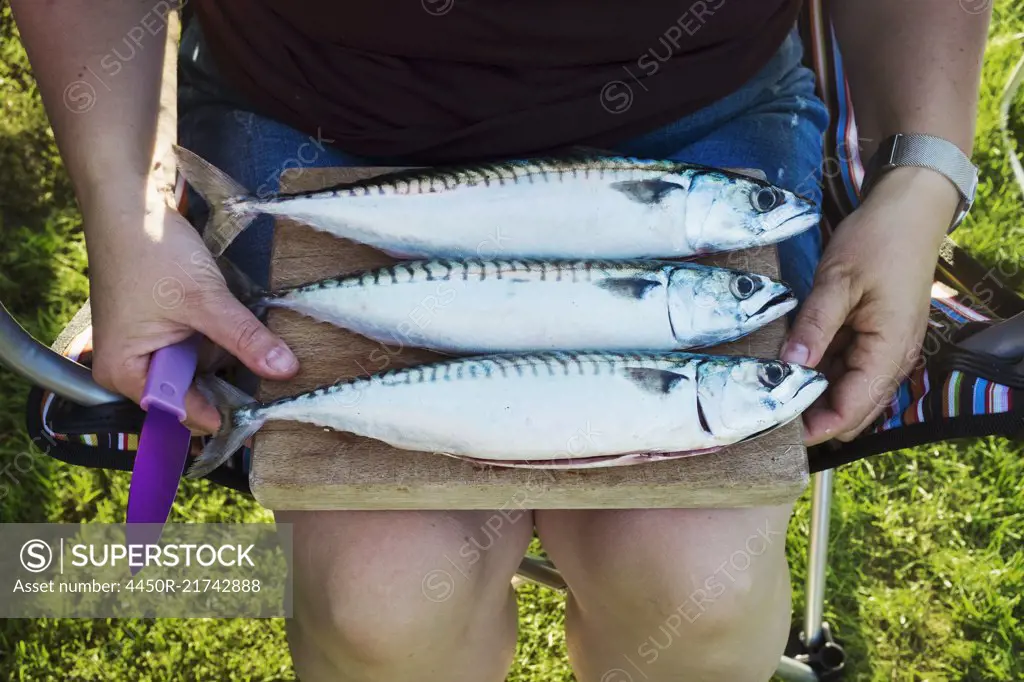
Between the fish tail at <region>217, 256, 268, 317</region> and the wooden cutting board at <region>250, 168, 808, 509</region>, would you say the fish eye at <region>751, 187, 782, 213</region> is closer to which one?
the wooden cutting board at <region>250, 168, 808, 509</region>

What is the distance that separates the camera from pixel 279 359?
1321 millimetres

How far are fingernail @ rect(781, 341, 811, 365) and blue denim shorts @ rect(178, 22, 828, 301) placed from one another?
24cm

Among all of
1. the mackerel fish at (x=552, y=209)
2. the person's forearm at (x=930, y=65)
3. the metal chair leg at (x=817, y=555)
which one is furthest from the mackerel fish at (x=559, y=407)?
the metal chair leg at (x=817, y=555)

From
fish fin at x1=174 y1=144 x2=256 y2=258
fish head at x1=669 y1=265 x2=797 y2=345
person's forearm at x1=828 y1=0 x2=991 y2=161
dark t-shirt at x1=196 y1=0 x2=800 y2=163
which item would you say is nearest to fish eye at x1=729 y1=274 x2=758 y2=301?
fish head at x1=669 y1=265 x2=797 y2=345

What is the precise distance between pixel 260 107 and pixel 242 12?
0.52 feet

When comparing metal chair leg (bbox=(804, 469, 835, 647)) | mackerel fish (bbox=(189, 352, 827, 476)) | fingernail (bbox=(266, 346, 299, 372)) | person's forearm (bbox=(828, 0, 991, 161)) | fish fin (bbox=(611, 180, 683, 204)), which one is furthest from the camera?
metal chair leg (bbox=(804, 469, 835, 647))

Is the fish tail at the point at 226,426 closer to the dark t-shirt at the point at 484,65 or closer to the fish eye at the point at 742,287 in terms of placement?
the dark t-shirt at the point at 484,65

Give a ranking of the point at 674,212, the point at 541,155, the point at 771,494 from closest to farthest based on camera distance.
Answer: the point at 771,494 < the point at 674,212 < the point at 541,155

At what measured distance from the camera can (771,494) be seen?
1.26 m

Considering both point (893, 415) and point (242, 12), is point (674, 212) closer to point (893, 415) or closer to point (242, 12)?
point (893, 415)

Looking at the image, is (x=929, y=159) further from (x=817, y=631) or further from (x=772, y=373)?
(x=817, y=631)

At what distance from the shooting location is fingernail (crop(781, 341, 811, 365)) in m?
1.34

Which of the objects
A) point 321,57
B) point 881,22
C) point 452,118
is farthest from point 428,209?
point 881,22

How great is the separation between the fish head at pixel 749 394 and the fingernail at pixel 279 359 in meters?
0.57
